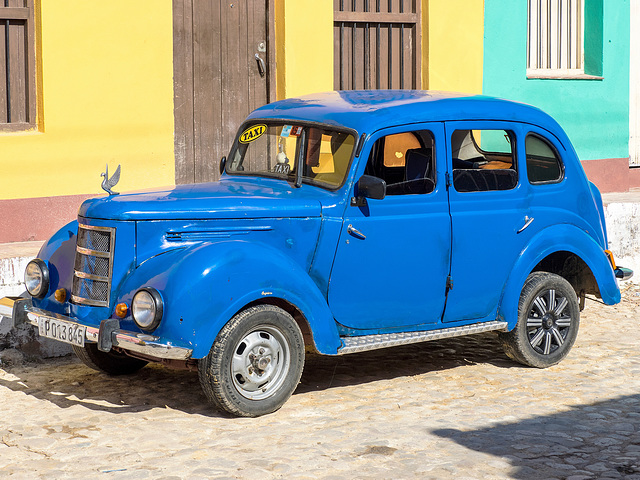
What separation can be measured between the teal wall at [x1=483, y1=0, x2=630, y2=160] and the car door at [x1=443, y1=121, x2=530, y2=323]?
16.3 feet

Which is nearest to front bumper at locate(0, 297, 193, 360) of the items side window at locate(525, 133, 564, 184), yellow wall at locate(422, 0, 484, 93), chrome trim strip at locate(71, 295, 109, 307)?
chrome trim strip at locate(71, 295, 109, 307)

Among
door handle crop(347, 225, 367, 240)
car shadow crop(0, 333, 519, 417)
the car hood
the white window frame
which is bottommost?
car shadow crop(0, 333, 519, 417)

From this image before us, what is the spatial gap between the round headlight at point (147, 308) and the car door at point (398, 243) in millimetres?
1224

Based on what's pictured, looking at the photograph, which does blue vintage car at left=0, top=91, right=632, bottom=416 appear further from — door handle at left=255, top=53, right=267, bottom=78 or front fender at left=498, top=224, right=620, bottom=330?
door handle at left=255, top=53, right=267, bottom=78

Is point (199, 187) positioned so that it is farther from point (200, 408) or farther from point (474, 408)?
point (474, 408)

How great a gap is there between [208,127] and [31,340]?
3.41 metres

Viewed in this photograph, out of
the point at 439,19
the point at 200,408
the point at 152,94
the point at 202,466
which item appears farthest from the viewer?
the point at 439,19

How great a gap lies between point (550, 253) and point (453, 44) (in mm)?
4995

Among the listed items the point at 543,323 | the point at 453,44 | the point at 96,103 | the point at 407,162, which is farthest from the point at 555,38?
the point at 407,162

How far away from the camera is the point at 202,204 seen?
19.3 ft

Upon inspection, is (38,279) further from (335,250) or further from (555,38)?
(555,38)

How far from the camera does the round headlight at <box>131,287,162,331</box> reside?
5441 mm

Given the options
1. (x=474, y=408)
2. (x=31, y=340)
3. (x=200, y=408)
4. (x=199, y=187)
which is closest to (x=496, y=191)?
(x=474, y=408)

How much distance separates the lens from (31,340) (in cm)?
741
